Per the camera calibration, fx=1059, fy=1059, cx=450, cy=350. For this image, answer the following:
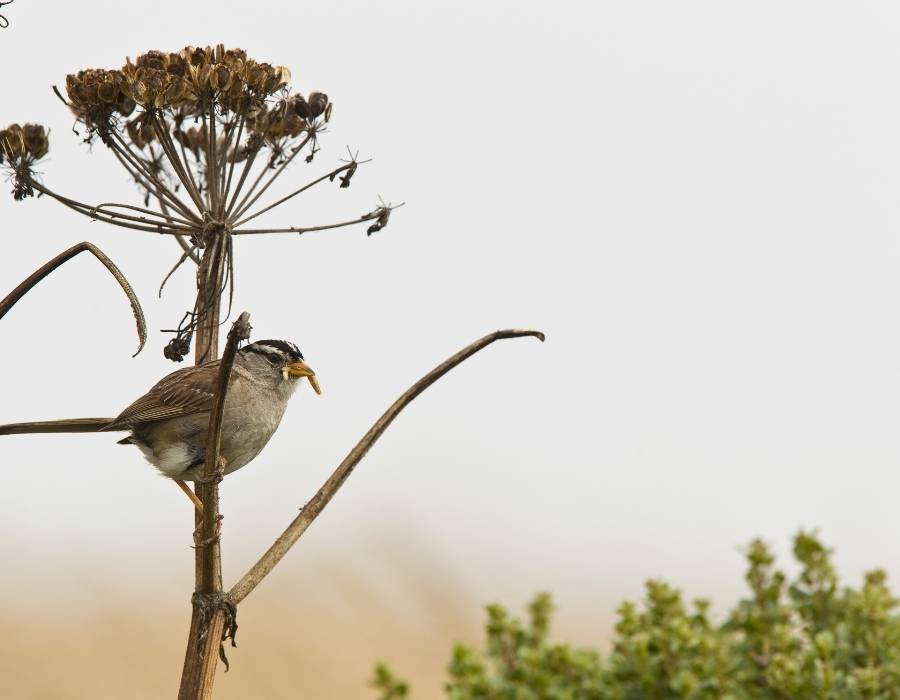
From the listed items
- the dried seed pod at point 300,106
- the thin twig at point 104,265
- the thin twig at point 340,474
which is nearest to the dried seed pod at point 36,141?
the thin twig at point 104,265

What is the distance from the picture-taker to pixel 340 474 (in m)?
3.49

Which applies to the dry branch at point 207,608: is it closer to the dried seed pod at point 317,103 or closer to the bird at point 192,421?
the bird at point 192,421

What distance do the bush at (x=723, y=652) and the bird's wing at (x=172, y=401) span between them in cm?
209

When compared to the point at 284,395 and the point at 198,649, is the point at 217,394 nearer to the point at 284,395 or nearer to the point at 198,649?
the point at 198,649

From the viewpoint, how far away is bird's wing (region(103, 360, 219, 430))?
15.3ft

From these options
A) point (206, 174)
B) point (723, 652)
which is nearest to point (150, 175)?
point (206, 174)

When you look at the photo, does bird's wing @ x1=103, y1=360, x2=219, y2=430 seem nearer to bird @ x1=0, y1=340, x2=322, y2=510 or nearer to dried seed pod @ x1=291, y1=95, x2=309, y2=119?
bird @ x1=0, y1=340, x2=322, y2=510

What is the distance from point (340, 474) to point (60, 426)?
1.37m

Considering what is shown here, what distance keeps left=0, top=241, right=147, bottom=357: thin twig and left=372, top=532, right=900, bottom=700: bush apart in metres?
1.40

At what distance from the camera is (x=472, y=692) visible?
9.22 ft

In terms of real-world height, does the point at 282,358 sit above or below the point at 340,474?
above

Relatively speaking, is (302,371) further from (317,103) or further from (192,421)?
(317,103)

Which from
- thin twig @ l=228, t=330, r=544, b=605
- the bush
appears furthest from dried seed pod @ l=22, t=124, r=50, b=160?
the bush

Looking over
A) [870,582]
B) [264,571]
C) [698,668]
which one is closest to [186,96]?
[264,571]
